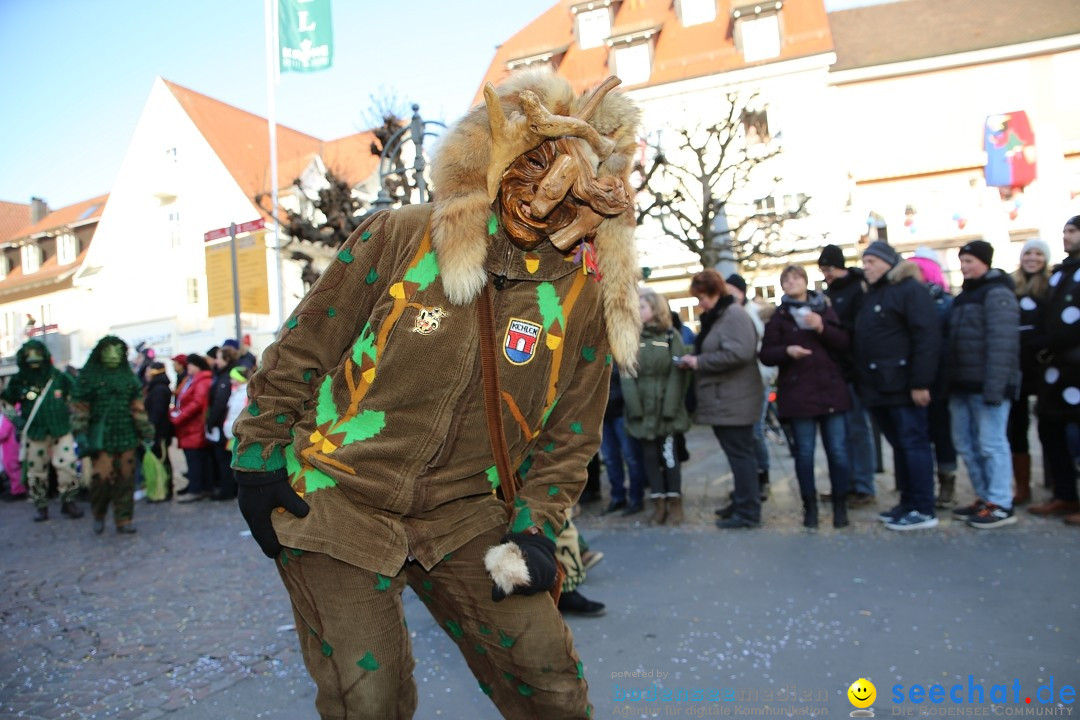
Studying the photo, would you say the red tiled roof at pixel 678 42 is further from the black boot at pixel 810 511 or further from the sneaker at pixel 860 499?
the black boot at pixel 810 511

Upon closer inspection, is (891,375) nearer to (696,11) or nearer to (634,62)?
(634,62)

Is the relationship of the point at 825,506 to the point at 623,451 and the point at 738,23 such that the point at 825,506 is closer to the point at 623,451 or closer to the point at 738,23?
the point at 623,451

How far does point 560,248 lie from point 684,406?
4788mm

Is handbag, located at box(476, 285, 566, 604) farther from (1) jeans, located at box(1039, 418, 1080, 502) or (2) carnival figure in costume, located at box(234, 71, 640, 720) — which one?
(1) jeans, located at box(1039, 418, 1080, 502)

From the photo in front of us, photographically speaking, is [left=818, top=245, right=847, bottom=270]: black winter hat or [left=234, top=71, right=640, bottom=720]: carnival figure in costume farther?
[left=818, top=245, right=847, bottom=270]: black winter hat

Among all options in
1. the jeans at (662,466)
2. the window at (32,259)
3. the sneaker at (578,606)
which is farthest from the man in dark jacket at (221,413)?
the window at (32,259)

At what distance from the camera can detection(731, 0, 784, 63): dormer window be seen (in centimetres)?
2728

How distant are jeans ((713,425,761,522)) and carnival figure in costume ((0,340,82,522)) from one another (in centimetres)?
769

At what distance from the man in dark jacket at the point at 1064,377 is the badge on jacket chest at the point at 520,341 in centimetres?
521

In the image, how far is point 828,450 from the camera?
603 centimetres

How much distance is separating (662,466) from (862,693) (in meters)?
3.46

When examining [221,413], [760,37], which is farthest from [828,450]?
[760,37]

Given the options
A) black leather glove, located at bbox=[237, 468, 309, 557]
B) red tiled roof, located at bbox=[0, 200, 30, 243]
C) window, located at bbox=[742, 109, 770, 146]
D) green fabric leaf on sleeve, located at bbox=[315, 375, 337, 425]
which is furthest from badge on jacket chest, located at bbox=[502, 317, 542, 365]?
red tiled roof, located at bbox=[0, 200, 30, 243]

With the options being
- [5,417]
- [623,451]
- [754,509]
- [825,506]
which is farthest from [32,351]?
[825,506]
